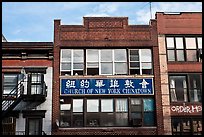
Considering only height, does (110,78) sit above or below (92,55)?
below

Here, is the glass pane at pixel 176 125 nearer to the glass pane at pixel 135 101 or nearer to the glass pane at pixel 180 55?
the glass pane at pixel 135 101

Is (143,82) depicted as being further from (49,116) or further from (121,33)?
(49,116)

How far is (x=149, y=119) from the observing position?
62.2 ft

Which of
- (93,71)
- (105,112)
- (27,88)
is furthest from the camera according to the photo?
(93,71)

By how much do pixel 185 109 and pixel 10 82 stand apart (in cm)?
1151

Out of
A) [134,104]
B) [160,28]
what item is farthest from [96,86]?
[160,28]

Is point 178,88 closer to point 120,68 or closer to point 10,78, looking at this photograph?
point 120,68

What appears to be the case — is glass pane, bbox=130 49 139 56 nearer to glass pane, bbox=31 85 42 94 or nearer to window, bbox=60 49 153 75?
window, bbox=60 49 153 75

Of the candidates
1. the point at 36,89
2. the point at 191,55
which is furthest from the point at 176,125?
the point at 36,89

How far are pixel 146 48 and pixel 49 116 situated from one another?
7931 mm

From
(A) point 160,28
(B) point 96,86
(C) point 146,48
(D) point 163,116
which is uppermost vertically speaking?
(A) point 160,28

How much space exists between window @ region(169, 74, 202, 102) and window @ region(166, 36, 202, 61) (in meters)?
1.34

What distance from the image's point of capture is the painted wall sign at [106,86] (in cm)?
1905

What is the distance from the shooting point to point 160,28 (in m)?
20.5
